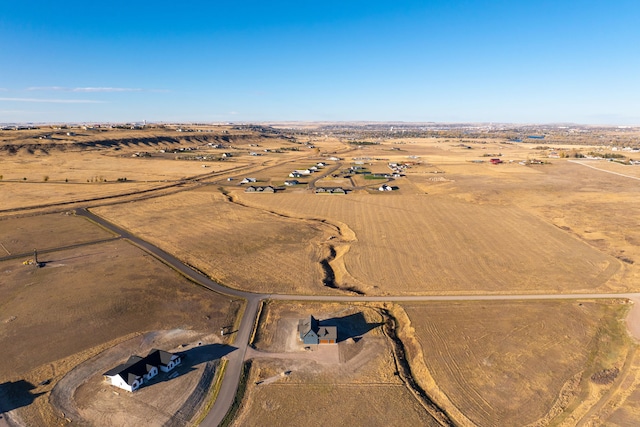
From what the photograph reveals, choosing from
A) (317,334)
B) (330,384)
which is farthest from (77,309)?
(330,384)

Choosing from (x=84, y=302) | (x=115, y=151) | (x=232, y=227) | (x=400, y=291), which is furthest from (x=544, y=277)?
(x=115, y=151)

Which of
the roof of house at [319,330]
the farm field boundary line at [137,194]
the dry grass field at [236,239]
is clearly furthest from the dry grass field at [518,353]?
the farm field boundary line at [137,194]

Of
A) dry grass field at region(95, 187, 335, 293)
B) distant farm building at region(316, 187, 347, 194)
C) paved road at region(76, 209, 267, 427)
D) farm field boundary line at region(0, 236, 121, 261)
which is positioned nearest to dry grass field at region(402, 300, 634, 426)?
dry grass field at region(95, 187, 335, 293)

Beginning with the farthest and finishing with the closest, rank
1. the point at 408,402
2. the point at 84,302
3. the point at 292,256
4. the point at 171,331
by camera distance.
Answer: the point at 292,256
the point at 84,302
the point at 171,331
the point at 408,402

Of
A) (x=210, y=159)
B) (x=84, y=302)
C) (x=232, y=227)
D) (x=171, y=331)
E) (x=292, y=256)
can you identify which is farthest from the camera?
(x=210, y=159)

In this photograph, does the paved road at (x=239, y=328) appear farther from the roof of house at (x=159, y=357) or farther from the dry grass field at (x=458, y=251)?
the dry grass field at (x=458, y=251)

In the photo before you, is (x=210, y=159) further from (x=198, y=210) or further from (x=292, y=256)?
(x=292, y=256)

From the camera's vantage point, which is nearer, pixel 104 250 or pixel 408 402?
pixel 408 402

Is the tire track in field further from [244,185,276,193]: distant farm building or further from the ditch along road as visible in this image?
[244,185,276,193]: distant farm building
